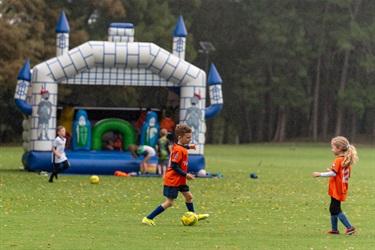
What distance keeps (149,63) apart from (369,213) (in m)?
11.9

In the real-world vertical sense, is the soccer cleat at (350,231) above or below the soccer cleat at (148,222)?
above

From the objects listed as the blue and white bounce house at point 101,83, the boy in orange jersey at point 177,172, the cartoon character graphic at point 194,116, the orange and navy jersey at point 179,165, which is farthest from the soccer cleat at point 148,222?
the cartoon character graphic at point 194,116

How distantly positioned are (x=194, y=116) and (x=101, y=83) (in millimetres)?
2711

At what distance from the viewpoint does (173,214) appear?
15219 mm

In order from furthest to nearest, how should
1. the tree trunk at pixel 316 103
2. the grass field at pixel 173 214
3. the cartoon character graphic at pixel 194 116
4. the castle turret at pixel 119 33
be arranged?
1. the tree trunk at pixel 316 103
2. the castle turret at pixel 119 33
3. the cartoon character graphic at pixel 194 116
4. the grass field at pixel 173 214

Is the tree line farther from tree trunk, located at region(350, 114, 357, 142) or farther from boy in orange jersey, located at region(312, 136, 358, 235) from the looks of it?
boy in orange jersey, located at region(312, 136, 358, 235)

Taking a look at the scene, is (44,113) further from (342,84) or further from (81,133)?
(342,84)

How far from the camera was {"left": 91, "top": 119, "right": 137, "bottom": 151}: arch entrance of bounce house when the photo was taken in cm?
2889

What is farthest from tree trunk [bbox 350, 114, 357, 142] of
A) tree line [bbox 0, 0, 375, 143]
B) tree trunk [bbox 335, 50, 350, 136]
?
tree trunk [bbox 335, 50, 350, 136]

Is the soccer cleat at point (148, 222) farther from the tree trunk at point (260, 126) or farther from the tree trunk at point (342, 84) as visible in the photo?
the tree trunk at point (260, 126)

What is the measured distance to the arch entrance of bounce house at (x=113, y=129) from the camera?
2889cm

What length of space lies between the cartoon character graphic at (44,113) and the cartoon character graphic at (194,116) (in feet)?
12.4

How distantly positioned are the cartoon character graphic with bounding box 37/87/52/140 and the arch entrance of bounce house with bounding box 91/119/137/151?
2.69m

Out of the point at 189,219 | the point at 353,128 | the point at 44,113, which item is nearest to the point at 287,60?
the point at 353,128
